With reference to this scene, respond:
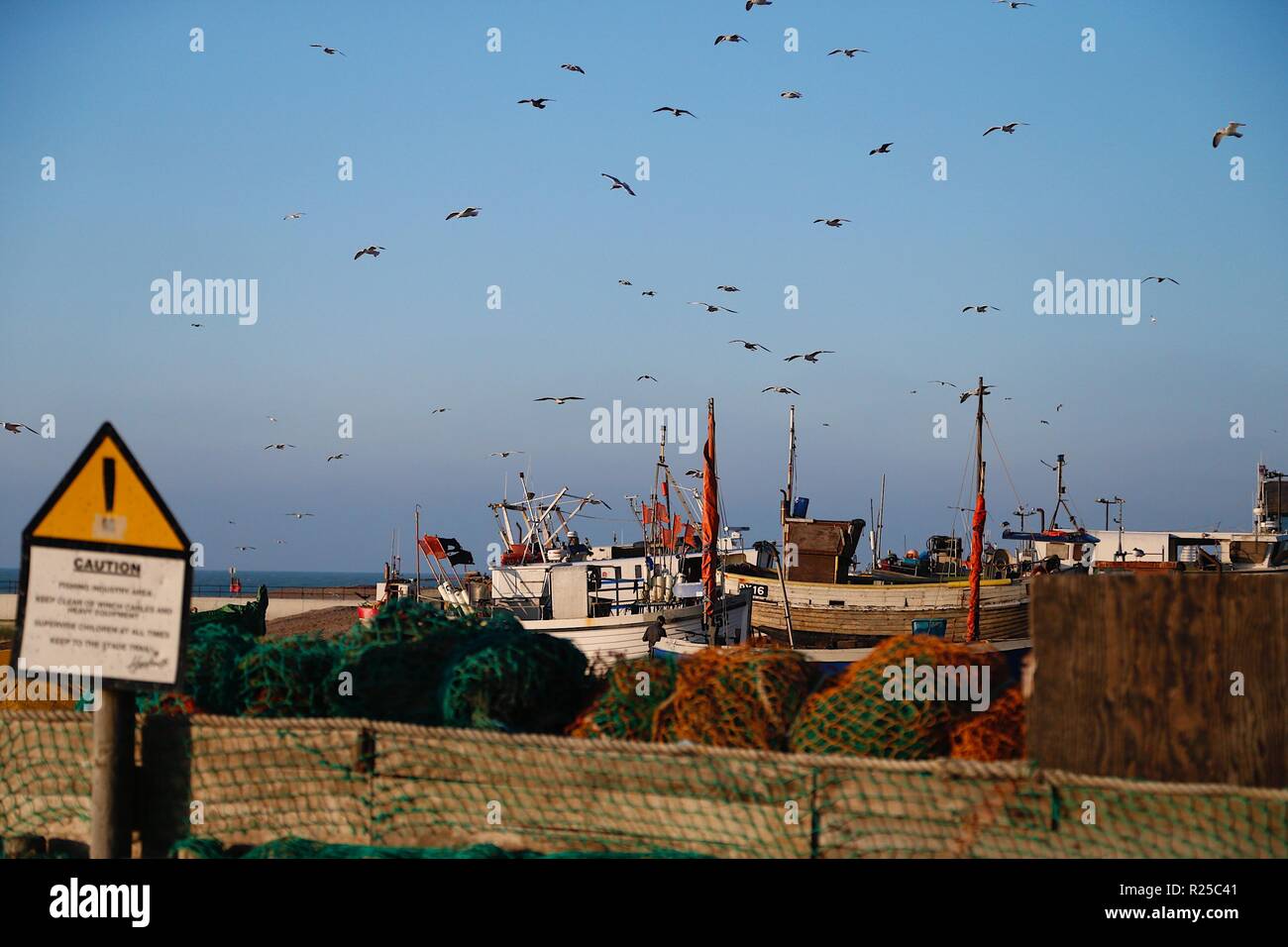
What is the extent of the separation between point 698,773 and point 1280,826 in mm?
2310

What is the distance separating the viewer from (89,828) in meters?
5.43

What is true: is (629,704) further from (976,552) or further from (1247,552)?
(1247,552)

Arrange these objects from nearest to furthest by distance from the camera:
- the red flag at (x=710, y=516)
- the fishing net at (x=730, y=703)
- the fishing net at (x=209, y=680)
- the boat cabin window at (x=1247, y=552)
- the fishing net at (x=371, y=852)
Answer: the fishing net at (x=371, y=852)
the fishing net at (x=730, y=703)
the fishing net at (x=209, y=680)
the red flag at (x=710, y=516)
the boat cabin window at (x=1247, y=552)

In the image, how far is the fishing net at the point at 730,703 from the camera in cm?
587

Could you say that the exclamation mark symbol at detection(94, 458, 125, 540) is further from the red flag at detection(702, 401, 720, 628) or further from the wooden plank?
the red flag at detection(702, 401, 720, 628)

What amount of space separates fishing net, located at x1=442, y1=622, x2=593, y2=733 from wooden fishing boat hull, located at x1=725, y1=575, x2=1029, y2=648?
123 feet

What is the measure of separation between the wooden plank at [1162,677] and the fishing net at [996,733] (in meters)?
0.85

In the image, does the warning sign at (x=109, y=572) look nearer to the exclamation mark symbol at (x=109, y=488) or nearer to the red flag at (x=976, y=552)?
the exclamation mark symbol at (x=109, y=488)

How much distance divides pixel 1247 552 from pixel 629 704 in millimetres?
54507

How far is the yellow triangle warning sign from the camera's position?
4320 mm

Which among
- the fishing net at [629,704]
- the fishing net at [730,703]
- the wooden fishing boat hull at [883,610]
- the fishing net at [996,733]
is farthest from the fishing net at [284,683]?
the wooden fishing boat hull at [883,610]

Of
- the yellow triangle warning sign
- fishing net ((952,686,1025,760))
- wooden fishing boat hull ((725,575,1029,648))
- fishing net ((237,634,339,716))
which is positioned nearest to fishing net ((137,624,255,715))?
fishing net ((237,634,339,716))

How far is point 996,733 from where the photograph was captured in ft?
18.2
